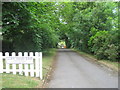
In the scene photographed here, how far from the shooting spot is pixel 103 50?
11242 mm

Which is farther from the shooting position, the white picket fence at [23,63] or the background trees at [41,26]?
the background trees at [41,26]

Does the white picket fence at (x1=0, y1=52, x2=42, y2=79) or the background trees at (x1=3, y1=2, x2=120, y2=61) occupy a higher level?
the background trees at (x1=3, y1=2, x2=120, y2=61)

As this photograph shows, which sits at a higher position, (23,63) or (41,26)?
(41,26)

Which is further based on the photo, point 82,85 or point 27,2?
point 27,2

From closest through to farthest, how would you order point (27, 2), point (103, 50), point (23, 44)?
point (27, 2), point (23, 44), point (103, 50)

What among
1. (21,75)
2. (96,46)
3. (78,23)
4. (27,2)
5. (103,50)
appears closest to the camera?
(21,75)

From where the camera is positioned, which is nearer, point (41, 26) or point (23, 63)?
point (23, 63)

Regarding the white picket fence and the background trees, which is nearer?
the white picket fence

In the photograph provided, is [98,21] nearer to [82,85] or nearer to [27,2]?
[27,2]

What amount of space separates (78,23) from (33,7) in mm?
10176

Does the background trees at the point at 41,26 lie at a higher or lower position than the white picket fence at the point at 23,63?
higher

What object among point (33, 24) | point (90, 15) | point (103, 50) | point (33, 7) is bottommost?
point (103, 50)

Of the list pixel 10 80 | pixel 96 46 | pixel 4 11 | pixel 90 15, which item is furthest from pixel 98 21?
pixel 10 80

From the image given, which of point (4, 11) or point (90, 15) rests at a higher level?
point (90, 15)
